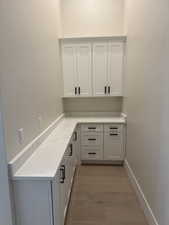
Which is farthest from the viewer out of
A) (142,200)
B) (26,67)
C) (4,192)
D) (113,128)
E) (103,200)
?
(113,128)

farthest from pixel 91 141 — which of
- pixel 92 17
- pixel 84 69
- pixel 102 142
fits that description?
pixel 92 17

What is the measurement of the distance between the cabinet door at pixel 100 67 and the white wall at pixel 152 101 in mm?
977

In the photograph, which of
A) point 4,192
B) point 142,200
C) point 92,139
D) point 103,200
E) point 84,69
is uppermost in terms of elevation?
point 84,69

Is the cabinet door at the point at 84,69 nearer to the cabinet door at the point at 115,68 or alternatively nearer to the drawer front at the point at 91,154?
the cabinet door at the point at 115,68

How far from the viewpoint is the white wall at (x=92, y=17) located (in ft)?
12.7

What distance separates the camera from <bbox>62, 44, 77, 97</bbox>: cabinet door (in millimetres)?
3760

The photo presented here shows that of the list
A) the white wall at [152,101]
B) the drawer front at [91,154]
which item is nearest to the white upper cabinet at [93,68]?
the white wall at [152,101]

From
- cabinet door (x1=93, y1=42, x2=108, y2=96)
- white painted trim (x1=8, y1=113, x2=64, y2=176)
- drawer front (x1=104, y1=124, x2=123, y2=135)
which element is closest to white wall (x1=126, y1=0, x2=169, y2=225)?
drawer front (x1=104, y1=124, x2=123, y2=135)

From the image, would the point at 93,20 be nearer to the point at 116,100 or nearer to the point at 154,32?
the point at 116,100

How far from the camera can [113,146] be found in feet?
11.9

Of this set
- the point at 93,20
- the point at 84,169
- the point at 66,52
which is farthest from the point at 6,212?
the point at 93,20

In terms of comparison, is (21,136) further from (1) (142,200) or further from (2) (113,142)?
(2) (113,142)

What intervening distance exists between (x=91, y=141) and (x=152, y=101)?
190 cm

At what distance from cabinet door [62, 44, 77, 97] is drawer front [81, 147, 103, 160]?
1187 millimetres
